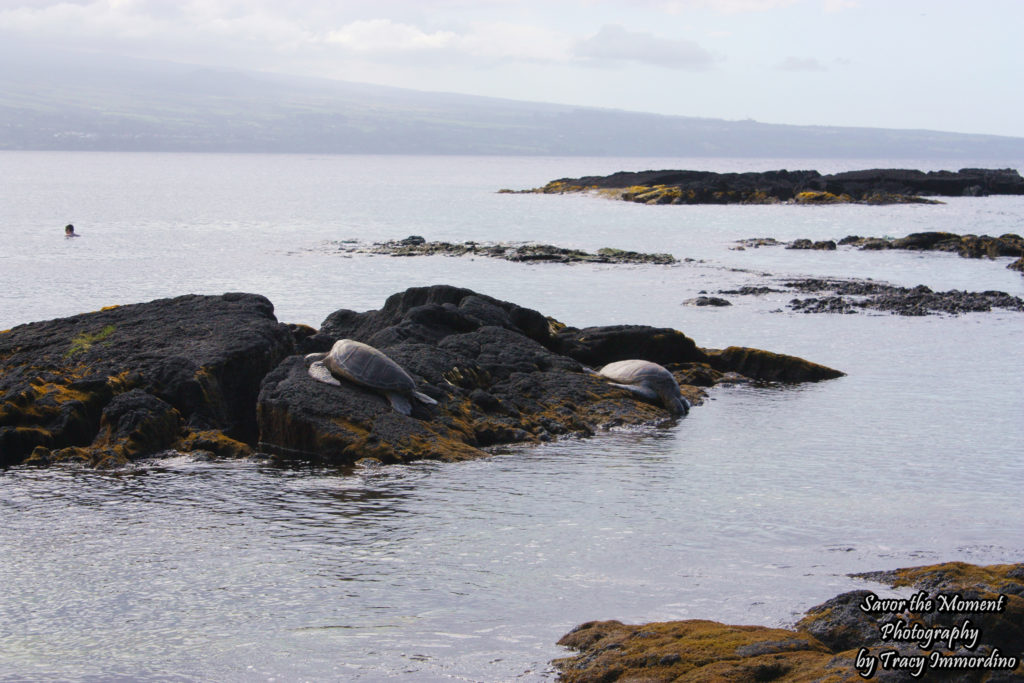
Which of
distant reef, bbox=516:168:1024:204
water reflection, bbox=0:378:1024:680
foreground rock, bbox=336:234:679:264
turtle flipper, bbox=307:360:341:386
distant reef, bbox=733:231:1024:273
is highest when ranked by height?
distant reef, bbox=516:168:1024:204

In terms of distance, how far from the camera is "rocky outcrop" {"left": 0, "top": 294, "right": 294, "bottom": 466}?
13.0 metres

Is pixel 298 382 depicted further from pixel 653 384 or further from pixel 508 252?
pixel 508 252

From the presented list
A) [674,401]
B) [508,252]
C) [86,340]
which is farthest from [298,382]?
[508,252]

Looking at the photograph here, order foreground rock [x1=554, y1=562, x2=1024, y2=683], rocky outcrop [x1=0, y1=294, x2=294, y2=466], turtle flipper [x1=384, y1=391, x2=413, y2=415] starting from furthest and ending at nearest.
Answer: turtle flipper [x1=384, y1=391, x2=413, y2=415] → rocky outcrop [x1=0, y1=294, x2=294, y2=466] → foreground rock [x1=554, y1=562, x2=1024, y2=683]

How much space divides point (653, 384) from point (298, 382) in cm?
561

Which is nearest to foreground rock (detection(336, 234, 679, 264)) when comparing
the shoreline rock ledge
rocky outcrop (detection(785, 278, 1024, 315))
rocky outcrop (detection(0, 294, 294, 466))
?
rocky outcrop (detection(785, 278, 1024, 315))

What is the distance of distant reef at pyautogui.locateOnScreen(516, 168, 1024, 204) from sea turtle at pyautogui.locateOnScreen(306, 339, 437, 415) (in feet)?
239

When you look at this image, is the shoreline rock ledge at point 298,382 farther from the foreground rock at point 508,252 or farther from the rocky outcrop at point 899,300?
the foreground rock at point 508,252

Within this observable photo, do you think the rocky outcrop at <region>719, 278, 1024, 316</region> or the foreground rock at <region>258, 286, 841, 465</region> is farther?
the rocky outcrop at <region>719, 278, 1024, 316</region>

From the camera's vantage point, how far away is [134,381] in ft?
45.8

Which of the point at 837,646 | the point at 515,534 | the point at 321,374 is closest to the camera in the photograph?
the point at 837,646

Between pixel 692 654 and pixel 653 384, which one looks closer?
pixel 692 654

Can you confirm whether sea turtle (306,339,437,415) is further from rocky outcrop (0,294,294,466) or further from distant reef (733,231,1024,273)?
distant reef (733,231,1024,273)

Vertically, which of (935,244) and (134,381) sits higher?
(935,244)
